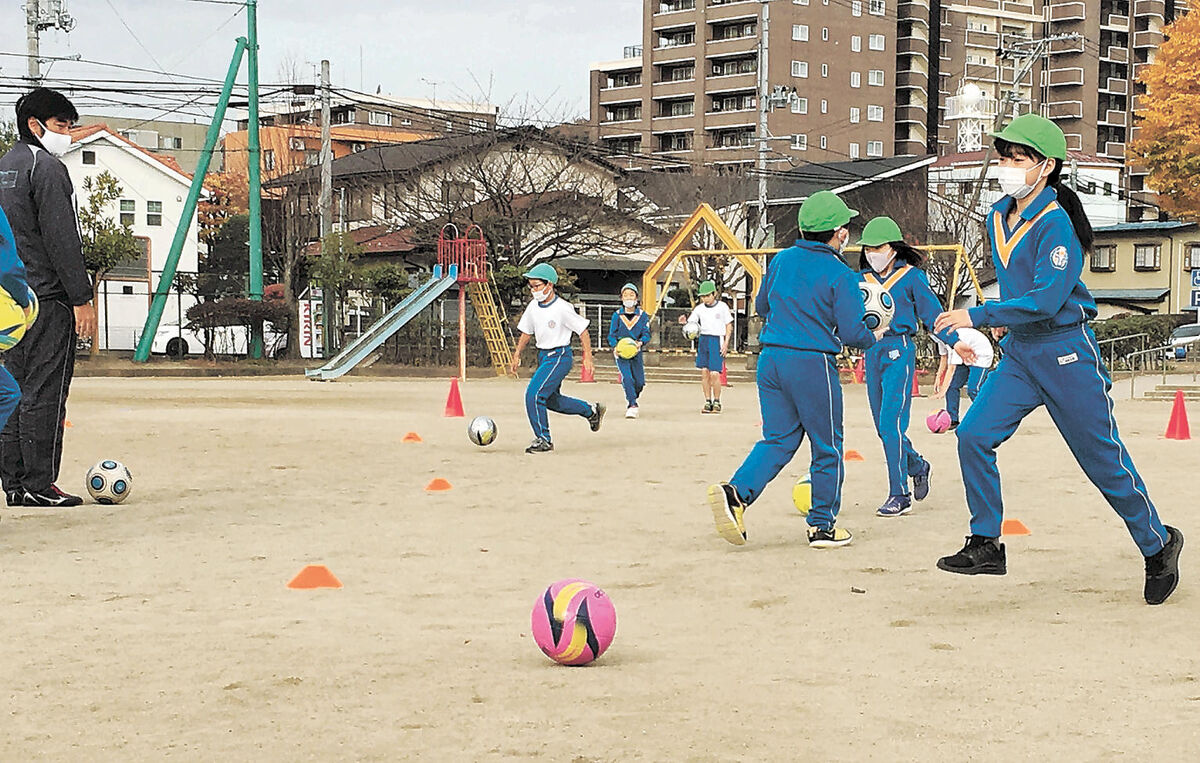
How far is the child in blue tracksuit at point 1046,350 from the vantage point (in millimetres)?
6305

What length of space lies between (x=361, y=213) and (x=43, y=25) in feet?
44.8

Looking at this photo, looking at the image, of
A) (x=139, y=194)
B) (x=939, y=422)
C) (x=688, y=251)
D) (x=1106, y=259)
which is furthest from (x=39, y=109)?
(x=139, y=194)

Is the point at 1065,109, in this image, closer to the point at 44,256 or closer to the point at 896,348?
the point at 896,348

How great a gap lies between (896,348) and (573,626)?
5.06 meters

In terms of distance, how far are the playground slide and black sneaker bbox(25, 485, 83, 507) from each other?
76.1 ft

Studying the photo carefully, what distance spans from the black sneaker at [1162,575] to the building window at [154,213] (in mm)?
59071

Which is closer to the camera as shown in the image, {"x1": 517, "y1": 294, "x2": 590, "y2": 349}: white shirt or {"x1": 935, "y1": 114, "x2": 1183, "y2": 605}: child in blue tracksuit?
{"x1": 935, "y1": 114, "x2": 1183, "y2": 605}: child in blue tracksuit

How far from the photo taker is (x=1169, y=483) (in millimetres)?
11328

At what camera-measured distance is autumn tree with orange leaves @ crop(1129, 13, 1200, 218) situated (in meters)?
49.2

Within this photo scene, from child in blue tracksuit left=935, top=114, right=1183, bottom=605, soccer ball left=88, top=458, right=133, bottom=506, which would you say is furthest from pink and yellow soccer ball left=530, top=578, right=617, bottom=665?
soccer ball left=88, top=458, right=133, bottom=506

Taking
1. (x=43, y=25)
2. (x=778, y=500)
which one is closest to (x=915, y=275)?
(x=778, y=500)

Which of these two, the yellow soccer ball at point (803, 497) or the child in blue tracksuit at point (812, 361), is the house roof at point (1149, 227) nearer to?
the yellow soccer ball at point (803, 497)

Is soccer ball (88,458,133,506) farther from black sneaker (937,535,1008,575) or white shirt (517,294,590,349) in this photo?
black sneaker (937,535,1008,575)

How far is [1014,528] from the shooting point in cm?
858
